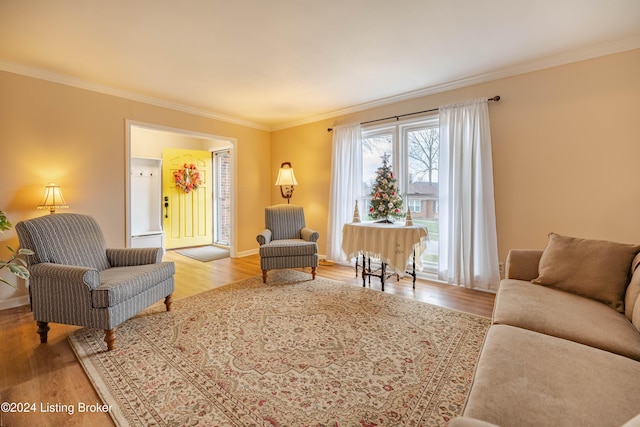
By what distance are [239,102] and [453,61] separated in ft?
9.50

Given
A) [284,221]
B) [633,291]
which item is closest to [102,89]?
[284,221]

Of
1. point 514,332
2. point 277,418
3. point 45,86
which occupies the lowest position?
point 277,418

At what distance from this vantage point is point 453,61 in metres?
2.89

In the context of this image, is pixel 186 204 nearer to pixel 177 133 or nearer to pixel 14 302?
A: pixel 177 133

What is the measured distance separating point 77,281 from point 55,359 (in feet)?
1.80

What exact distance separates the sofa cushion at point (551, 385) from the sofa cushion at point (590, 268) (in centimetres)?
76

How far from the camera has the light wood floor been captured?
1423 millimetres

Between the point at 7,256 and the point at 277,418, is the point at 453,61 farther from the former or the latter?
the point at 7,256

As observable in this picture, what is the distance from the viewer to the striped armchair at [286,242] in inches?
138

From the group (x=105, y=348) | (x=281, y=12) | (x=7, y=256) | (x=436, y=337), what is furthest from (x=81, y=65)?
(x=436, y=337)

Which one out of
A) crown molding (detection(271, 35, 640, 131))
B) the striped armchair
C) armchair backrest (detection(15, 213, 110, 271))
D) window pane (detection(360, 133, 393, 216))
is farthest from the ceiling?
the striped armchair

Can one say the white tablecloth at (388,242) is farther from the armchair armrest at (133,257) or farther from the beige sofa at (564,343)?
the armchair armrest at (133,257)

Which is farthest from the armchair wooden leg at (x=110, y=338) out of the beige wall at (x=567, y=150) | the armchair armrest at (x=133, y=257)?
the beige wall at (x=567, y=150)

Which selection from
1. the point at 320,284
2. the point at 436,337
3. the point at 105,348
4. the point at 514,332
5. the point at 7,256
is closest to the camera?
the point at 514,332
